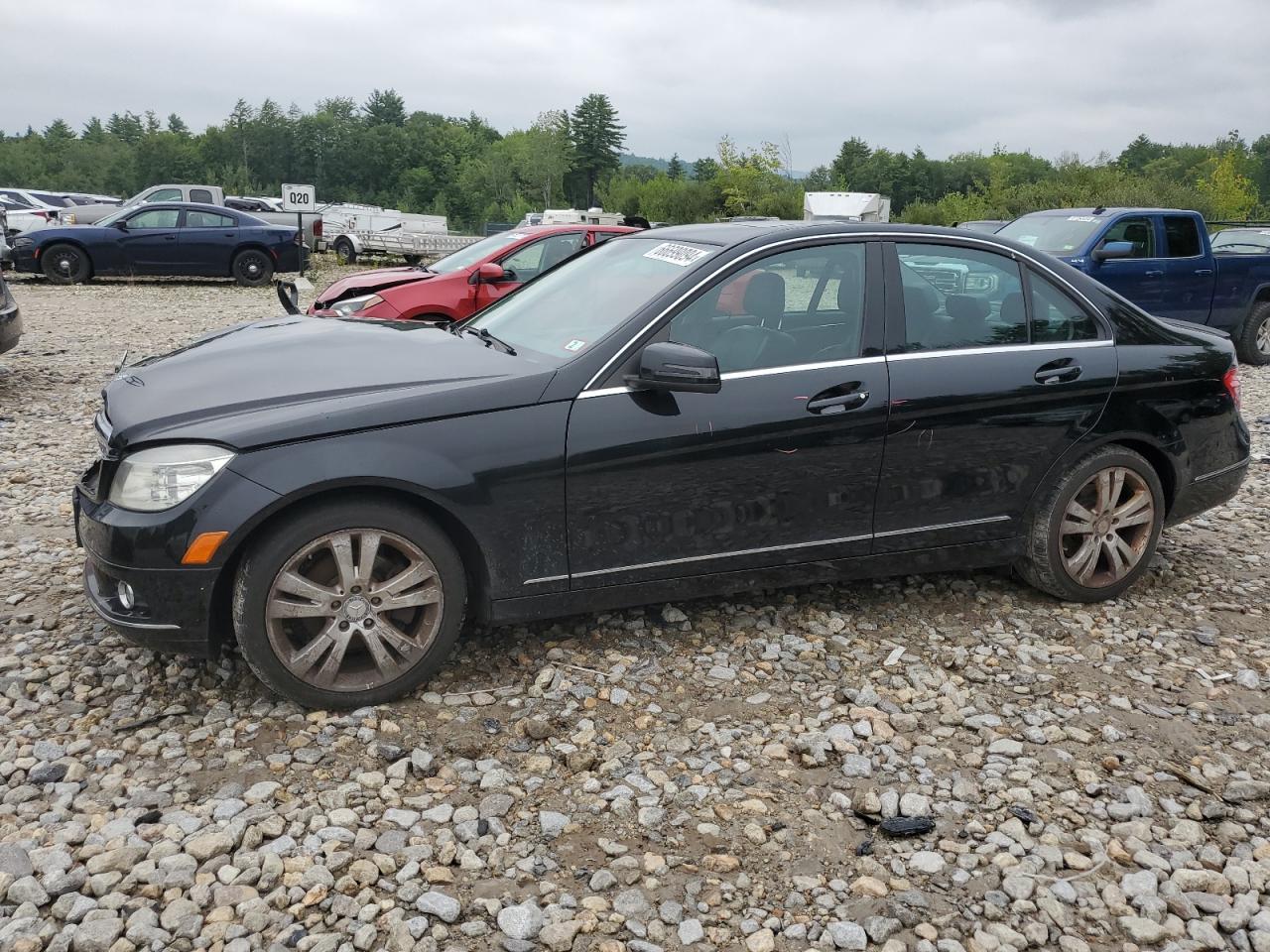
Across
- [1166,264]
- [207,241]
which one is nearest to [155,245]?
[207,241]

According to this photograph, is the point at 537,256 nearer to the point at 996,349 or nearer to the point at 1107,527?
the point at 996,349

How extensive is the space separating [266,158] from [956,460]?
128 meters

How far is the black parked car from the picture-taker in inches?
137

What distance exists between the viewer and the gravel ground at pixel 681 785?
274 centimetres

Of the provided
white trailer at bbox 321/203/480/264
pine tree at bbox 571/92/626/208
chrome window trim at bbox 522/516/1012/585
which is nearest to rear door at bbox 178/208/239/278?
white trailer at bbox 321/203/480/264

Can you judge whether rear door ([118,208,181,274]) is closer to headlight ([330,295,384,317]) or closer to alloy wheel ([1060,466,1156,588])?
headlight ([330,295,384,317])

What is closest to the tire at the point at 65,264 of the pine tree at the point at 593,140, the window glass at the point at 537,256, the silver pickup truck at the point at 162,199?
the silver pickup truck at the point at 162,199

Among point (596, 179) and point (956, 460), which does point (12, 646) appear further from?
point (596, 179)

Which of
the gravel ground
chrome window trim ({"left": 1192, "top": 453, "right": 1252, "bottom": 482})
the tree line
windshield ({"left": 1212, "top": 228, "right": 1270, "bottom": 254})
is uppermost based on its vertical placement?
the tree line

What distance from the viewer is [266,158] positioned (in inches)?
4707

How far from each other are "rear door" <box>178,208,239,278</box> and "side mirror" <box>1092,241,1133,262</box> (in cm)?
1551

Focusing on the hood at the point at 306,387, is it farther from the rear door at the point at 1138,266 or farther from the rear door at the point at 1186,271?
the rear door at the point at 1186,271

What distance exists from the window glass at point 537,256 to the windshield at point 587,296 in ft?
18.7

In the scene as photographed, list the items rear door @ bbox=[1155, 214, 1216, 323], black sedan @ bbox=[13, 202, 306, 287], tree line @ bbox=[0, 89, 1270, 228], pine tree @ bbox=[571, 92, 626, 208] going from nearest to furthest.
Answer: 1. rear door @ bbox=[1155, 214, 1216, 323]
2. black sedan @ bbox=[13, 202, 306, 287]
3. tree line @ bbox=[0, 89, 1270, 228]
4. pine tree @ bbox=[571, 92, 626, 208]
